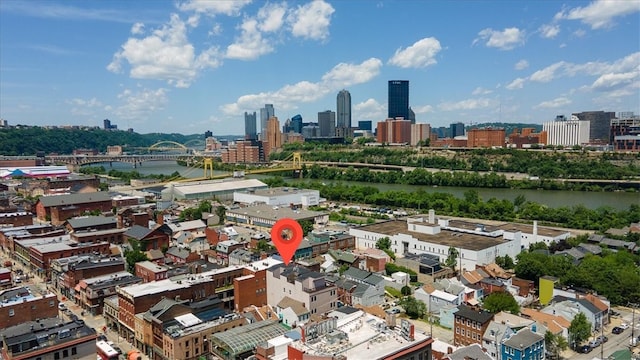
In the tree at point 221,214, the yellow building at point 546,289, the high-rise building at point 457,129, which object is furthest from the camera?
the high-rise building at point 457,129

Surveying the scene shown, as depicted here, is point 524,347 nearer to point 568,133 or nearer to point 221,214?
point 221,214

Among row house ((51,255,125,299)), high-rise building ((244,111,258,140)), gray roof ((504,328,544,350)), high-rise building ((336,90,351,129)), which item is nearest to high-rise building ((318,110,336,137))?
high-rise building ((336,90,351,129))

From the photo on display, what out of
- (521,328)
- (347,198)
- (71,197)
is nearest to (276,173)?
(347,198)

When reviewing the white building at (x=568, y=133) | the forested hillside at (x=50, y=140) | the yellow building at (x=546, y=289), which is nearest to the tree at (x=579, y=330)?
the yellow building at (x=546, y=289)

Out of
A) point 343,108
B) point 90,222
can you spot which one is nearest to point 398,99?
point 343,108

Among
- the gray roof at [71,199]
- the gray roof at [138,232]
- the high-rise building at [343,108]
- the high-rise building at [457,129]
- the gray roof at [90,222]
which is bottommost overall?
the gray roof at [138,232]

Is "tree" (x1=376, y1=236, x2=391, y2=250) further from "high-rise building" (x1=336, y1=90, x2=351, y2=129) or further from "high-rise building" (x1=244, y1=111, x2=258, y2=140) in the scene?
"high-rise building" (x1=244, y1=111, x2=258, y2=140)

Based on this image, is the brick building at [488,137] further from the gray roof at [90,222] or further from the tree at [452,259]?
the gray roof at [90,222]
